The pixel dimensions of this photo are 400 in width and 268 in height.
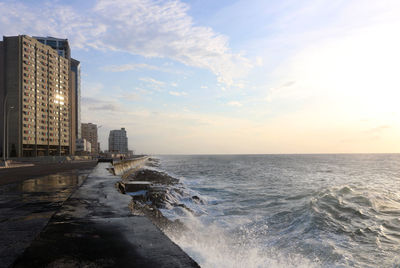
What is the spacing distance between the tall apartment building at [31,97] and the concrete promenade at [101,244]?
288 ft

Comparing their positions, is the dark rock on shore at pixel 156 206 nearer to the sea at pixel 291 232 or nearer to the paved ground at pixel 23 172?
the sea at pixel 291 232

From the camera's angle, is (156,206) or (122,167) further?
(122,167)

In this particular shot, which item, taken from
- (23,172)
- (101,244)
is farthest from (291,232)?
(23,172)

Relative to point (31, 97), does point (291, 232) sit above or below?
below

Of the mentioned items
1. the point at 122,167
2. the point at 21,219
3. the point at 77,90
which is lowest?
the point at 122,167

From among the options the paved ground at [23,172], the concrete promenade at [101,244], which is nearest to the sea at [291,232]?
the concrete promenade at [101,244]

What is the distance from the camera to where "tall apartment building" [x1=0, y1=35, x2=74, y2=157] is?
94.0 m

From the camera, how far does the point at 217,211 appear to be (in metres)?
14.5

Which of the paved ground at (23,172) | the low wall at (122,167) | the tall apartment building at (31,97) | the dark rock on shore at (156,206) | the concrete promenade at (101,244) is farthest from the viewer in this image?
the tall apartment building at (31,97)

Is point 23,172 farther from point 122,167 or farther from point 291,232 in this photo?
point 291,232

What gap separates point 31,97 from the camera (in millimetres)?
99188

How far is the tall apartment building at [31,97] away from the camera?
94000mm

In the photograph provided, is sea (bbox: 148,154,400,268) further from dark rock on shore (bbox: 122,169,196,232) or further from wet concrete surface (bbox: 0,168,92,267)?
wet concrete surface (bbox: 0,168,92,267)

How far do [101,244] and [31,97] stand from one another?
115 m
